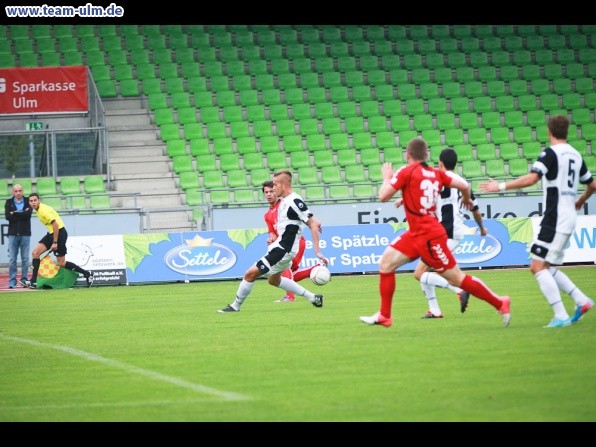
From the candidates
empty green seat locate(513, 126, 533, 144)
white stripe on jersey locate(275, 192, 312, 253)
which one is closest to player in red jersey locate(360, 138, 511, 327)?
white stripe on jersey locate(275, 192, 312, 253)

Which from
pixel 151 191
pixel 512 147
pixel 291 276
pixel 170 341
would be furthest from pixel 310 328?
pixel 512 147

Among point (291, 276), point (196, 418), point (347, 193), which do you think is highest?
point (347, 193)

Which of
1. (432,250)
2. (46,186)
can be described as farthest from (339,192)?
(432,250)

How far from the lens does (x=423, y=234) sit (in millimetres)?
11359

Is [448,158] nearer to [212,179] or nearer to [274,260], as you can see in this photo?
[274,260]

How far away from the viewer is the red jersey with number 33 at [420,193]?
37.1ft

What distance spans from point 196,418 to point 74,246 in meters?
17.8

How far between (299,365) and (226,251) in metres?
15.2

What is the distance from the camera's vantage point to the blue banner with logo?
2439cm

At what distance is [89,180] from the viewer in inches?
1203

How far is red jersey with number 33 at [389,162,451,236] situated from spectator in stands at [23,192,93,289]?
1270 centimetres

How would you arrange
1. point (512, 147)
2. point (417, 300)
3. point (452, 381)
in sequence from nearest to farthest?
point (452, 381) → point (417, 300) → point (512, 147)

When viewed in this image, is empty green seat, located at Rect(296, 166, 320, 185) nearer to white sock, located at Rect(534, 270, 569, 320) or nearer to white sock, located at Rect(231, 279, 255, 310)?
white sock, located at Rect(231, 279, 255, 310)

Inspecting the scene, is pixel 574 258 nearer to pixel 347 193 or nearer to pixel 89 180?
pixel 347 193
